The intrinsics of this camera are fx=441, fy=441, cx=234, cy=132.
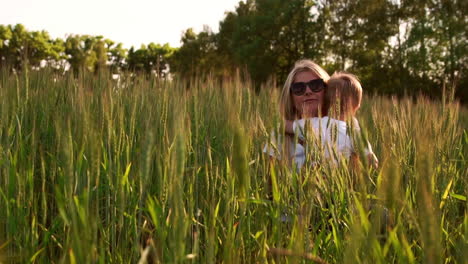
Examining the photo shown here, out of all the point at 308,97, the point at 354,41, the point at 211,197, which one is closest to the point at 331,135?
the point at 211,197

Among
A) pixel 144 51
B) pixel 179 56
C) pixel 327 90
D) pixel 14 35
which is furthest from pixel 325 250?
pixel 144 51

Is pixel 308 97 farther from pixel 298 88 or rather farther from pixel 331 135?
pixel 331 135

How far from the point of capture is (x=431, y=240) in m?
0.49

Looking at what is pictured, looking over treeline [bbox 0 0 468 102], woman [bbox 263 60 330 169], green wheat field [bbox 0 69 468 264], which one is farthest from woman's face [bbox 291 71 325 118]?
treeline [bbox 0 0 468 102]

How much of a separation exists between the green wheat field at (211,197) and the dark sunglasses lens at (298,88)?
14.4 inches

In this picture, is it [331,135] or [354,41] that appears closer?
[331,135]

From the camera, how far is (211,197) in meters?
1.28

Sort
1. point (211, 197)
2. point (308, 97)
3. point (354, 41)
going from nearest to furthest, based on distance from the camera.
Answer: point (211, 197)
point (308, 97)
point (354, 41)

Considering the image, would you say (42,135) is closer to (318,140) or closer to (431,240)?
(318,140)

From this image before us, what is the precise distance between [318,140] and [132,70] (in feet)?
6.02

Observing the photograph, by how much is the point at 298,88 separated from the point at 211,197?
1086 mm

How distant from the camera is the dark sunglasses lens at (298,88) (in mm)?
2198

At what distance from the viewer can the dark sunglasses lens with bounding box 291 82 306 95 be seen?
2198 mm

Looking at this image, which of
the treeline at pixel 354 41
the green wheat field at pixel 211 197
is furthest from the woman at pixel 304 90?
the treeline at pixel 354 41
